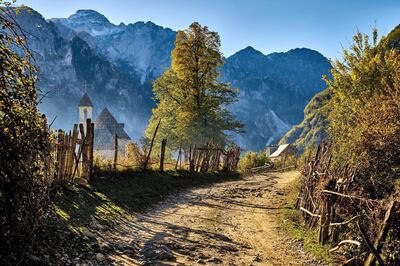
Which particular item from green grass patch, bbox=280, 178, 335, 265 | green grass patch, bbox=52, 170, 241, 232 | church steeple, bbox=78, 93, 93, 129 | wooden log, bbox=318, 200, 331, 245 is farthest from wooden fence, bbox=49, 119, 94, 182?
church steeple, bbox=78, 93, 93, 129

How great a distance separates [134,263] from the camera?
7.03 m

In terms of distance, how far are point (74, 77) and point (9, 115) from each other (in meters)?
189

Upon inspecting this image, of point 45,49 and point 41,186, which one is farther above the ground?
point 45,49

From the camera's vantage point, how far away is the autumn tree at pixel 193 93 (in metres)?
31.3

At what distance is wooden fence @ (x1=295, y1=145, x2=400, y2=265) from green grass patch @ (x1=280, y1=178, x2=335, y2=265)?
0.20 m

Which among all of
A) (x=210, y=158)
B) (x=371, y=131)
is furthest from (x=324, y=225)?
(x=210, y=158)

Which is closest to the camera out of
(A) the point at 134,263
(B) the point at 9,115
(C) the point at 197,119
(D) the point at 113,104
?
(B) the point at 9,115

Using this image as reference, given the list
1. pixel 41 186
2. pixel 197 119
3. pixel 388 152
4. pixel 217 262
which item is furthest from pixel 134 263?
pixel 197 119

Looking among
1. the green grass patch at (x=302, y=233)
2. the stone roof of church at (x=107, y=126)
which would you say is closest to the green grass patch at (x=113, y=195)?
the green grass patch at (x=302, y=233)

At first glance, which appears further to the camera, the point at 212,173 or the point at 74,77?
the point at 74,77

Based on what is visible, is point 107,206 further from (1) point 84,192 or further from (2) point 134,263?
(2) point 134,263

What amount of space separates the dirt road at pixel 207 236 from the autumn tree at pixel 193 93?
1700 cm

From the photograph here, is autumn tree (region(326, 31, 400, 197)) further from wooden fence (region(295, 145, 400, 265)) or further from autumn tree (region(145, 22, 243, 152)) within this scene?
autumn tree (region(145, 22, 243, 152))

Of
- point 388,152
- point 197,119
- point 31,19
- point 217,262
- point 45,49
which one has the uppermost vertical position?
point 31,19
